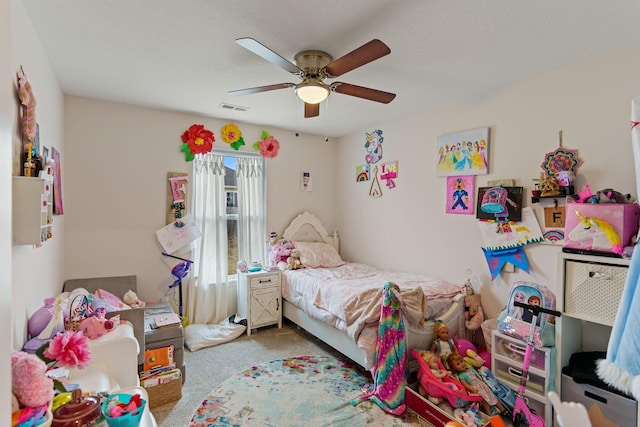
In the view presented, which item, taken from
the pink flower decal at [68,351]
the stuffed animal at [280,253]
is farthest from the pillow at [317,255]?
the pink flower decal at [68,351]

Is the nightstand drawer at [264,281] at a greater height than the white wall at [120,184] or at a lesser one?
lesser

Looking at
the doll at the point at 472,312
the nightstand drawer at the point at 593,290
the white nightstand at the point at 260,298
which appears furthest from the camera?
the white nightstand at the point at 260,298

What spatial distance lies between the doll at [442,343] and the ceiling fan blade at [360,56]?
6.61 ft

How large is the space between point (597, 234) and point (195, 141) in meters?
3.53

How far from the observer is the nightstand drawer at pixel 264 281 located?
11.6 feet

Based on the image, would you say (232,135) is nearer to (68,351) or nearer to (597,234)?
(68,351)

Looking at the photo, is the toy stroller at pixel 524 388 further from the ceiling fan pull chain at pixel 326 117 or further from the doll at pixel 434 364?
the ceiling fan pull chain at pixel 326 117

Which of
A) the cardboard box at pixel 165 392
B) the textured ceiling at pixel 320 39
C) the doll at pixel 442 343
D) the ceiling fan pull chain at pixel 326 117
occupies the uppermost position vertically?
the textured ceiling at pixel 320 39

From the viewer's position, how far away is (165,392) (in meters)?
2.30

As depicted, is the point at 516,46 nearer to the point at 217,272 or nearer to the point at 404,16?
the point at 404,16

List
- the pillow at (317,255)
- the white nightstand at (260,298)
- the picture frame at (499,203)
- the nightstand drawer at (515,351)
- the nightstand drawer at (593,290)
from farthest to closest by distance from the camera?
1. the pillow at (317,255)
2. the white nightstand at (260,298)
3. the picture frame at (499,203)
4. the nightstand drawer at (515,351)
5. the nightstand drawer at (593,290)

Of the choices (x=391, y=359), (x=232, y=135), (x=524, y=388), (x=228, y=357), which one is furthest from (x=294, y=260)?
(x=524, y=388)

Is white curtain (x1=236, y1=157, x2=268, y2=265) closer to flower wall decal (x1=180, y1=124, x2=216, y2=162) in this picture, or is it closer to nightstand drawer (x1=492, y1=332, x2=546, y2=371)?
flower wall decal (x1=180, y1=124, x2=216, y2=162)

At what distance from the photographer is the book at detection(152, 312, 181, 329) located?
259 centimetres
